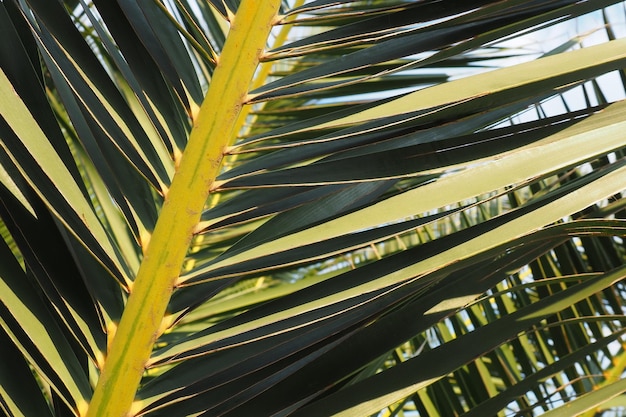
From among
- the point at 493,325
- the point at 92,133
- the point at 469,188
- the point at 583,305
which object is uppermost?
the point at 92,133

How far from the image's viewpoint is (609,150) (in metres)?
0.41

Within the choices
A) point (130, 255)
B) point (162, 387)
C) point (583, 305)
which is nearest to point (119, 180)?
point (162, 387)

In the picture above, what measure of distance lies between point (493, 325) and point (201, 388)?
20 cm

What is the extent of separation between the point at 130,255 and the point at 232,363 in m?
0.34

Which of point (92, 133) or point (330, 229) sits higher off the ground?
point (92, 133)

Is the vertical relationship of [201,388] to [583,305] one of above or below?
above

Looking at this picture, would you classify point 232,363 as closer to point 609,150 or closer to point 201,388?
point 201,388

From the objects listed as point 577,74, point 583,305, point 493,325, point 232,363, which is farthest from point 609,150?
point 583,305

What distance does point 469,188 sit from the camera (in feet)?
1.43

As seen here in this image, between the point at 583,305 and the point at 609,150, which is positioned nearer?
the point at 609,150

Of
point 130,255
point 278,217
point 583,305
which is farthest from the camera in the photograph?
point 583,305

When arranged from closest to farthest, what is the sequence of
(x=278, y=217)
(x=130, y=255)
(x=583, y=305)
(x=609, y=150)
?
(x=609, y=150) < (x=278, y=217) < (x=130, y=255) < (x=583, y=305)

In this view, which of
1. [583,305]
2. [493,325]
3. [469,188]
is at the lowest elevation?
[583,305]

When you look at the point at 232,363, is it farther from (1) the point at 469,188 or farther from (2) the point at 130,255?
(2) the point at 130,255
